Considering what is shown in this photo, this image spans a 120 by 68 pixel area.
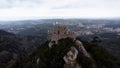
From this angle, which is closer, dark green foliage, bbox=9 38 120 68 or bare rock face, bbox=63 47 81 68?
bare rock face, bbox=63 47 81 68

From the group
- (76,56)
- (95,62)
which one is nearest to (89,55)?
(95,62)

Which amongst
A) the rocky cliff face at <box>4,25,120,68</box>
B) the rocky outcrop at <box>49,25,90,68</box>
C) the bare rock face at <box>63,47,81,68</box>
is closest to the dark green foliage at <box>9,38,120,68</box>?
the rocky cliff face at <box>4,25,120,68</box>

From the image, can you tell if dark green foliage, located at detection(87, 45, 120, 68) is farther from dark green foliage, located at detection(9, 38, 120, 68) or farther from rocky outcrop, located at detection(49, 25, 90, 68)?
rocky outcrop, located at detection(49, 25, 90, 68)

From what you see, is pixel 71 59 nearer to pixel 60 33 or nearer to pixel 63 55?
pixel 63 55

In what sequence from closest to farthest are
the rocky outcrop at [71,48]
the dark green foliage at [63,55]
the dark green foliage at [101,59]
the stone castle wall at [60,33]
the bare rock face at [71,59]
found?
1. the bare rock face at [71,59]
2. the rocky outcrop at [71,48]
3. the dark green foliage at [63,55]
4. the stone castle wall at [60,33]
5. the dark green foliage at [101,59]

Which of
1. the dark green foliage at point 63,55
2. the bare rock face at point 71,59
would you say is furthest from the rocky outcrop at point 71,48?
the dark green foliage at point 63,55

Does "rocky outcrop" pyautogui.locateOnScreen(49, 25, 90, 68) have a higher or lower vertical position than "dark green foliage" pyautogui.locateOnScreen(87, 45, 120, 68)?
higher

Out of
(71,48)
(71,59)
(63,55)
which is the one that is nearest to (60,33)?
(71,48)

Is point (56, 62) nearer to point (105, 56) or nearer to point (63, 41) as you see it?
point (63, 41)

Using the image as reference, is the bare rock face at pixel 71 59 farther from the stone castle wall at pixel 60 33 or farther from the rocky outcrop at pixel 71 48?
the stone castle wall at pixel 60 33

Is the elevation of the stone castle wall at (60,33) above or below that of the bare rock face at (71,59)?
above

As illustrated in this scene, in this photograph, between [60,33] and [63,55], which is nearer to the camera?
[63,55]

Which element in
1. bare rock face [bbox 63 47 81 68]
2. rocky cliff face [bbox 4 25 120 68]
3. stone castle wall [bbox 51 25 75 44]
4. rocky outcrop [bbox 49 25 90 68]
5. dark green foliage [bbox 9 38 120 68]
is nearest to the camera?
bare rock face [bbox 63 47 81 68]
